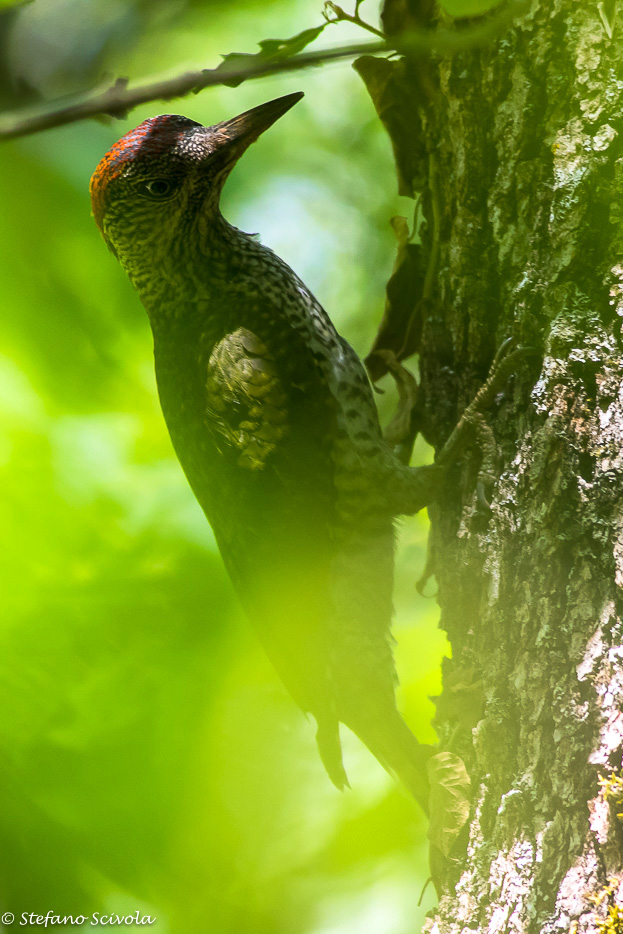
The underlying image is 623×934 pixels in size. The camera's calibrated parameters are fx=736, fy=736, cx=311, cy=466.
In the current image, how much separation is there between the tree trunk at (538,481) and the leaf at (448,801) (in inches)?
1.2

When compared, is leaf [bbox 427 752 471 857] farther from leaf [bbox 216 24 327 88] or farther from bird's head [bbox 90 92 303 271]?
bird's head [bbox 90 92 303 271]

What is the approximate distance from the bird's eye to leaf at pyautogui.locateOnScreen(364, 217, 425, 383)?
67 cm

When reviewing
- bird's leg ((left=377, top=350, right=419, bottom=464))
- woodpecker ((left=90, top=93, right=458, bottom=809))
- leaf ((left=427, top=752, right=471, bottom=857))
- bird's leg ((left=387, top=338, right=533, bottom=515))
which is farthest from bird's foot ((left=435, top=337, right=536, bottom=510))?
leaf ((left=427, top=752, right=471, bottom=857))

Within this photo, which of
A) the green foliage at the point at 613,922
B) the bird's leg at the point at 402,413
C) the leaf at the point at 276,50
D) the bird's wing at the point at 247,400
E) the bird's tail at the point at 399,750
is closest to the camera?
the green foliage at the point at 613,922

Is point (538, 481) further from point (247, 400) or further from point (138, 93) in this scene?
point (138, 93)

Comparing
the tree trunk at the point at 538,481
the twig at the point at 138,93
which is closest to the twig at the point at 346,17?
the tree trunk at the point at 538,481

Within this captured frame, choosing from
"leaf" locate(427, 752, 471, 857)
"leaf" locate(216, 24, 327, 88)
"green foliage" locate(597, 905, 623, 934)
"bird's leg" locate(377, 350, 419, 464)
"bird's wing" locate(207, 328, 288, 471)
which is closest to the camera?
"green foliage" locate(597, 905, 623, 934)

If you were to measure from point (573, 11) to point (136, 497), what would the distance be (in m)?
1.30

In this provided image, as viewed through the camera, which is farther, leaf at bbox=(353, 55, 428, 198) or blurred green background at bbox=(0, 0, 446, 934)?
leaf at bbox=(353, 55, 428, 198)

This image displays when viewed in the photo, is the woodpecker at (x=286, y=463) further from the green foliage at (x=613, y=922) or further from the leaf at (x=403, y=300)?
the green foliage at (x=613, y=922)

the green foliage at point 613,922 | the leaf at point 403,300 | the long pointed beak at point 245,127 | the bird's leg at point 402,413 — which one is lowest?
the green foliage at point 613,922

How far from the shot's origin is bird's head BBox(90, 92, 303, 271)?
213 centimetres

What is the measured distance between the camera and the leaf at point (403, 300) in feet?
6.85

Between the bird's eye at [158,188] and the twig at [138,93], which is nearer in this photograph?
the twig at [138,93]
